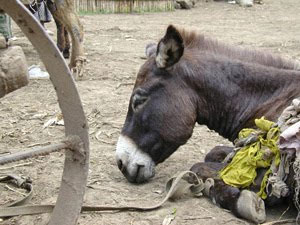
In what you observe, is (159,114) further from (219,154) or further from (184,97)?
(219,154)

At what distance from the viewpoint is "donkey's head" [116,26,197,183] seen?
3.96 m

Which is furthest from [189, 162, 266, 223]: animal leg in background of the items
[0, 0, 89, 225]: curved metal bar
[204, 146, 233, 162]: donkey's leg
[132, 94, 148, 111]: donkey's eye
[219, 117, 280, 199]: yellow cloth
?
[0, 0, 89, 225]: curved metal bar

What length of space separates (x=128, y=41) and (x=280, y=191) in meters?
8.01

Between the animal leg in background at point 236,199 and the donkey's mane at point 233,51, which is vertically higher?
the donkey's mane at point 233,51

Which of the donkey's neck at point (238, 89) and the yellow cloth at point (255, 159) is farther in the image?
the donkey's neck at point (238, 89)

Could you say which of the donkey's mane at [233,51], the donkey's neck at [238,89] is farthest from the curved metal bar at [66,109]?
the donkey's mane at [233,51]

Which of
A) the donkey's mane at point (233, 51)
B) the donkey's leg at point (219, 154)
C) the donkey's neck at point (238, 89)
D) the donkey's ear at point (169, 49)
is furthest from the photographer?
the donkey's leg at point (219, 154)

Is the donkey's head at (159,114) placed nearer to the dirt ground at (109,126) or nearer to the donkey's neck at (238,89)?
the donkey's neck at (238,89)

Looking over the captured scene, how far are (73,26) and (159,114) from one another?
3914 mm

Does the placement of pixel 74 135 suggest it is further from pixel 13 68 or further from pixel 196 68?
pixel 196 68

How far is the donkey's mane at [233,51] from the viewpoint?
4203 mm

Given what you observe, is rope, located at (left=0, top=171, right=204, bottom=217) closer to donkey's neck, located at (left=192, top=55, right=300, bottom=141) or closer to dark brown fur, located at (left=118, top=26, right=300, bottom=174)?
dark brown fur, located at (left=118, top=26, right=300, bottom=174)

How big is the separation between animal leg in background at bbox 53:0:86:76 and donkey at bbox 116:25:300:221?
3.63 m

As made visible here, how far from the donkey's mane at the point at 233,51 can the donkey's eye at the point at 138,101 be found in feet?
1.84
